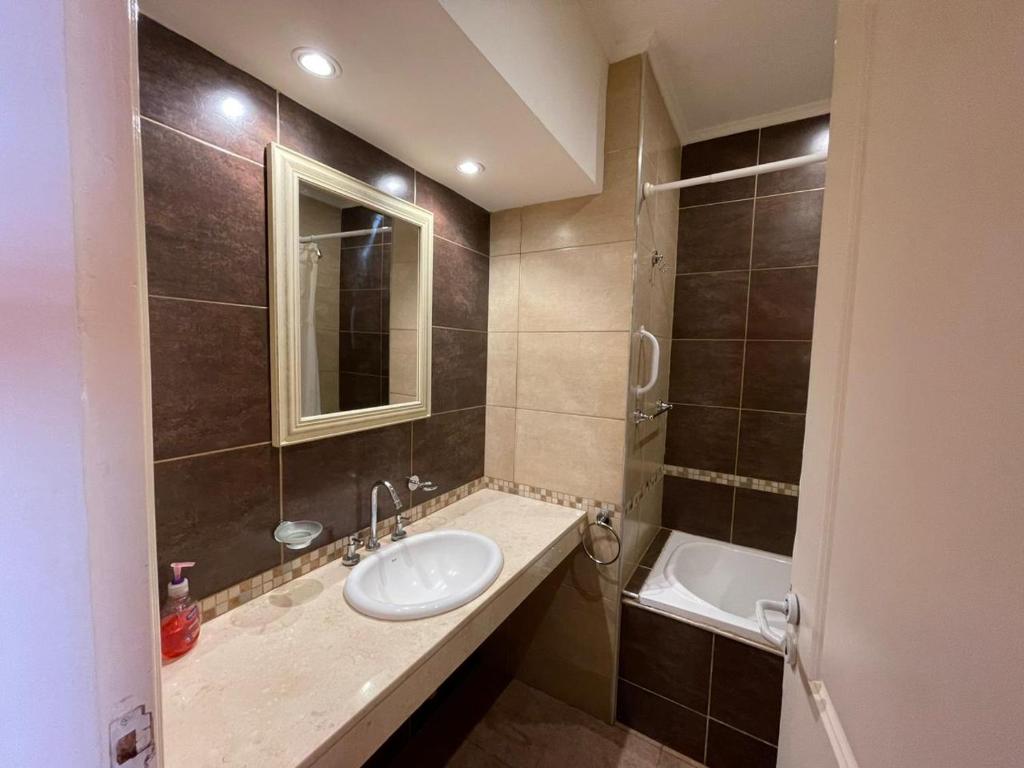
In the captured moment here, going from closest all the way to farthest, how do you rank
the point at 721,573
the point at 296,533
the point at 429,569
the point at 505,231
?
the point at 296,533
the point at 429,569
the point at 505,231
the point at 721,573

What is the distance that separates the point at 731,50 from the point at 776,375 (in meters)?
1.45

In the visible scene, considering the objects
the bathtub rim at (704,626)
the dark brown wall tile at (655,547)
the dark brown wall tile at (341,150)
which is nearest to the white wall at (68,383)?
the dark brown wall tile at (341,150)

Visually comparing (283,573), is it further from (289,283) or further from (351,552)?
(289,283)

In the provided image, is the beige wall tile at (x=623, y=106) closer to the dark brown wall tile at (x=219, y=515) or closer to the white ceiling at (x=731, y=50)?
the white ceiling at (x=731, y=50)

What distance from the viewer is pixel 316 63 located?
0.94 metres

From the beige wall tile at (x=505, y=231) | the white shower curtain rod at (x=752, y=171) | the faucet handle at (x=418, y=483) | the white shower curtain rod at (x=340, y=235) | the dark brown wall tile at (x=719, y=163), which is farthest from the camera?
the dark brown wall tile at (x=719, y=163)

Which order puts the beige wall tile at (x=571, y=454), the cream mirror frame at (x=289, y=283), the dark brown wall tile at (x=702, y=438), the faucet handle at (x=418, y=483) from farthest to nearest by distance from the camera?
1. the dark brown wall tile at (x=702, y=438)
2. the beige wall tile at (x=571, y=454)
3. the faucet handle at (x=418, y=483)
4. the cream mirror frame at (x=289, y=283)

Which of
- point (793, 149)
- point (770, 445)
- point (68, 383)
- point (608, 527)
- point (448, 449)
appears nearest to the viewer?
point (68, 383)

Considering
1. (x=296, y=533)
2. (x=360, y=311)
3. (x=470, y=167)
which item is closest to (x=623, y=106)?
(x=470, y=167)

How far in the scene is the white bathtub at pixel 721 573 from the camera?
76.8 inches

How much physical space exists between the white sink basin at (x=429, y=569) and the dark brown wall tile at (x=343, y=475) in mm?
160

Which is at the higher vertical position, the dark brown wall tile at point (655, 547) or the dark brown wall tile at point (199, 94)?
the dark brown wall tile at point (199, 94)

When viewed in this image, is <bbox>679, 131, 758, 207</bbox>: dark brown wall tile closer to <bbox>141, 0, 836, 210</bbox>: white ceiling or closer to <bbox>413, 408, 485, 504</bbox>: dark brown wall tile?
<bbox>141, 0, 836, 210</bbox>: white ceiling

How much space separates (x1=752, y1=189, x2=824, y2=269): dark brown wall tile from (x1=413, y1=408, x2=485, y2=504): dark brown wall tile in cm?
167
